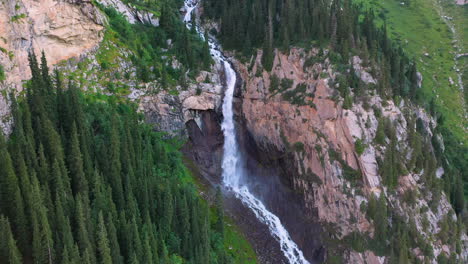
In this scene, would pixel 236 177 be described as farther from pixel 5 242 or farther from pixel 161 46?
pixel 5 242

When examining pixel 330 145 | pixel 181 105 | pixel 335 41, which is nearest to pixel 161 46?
pixel 181 105

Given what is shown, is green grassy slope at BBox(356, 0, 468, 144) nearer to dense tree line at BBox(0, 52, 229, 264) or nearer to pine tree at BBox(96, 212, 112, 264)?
dense tree line at BBox(0, 52, 229, 264)

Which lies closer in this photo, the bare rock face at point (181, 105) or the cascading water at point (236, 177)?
the cascading water at point (236, 177)

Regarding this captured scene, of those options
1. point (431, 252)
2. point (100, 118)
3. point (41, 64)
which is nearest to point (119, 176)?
point (100, 118)

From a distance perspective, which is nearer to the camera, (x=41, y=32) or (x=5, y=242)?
(x=5, y=242)

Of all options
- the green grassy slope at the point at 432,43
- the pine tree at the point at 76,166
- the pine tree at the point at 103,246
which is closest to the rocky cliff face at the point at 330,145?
the pine tree at the point at 76,166

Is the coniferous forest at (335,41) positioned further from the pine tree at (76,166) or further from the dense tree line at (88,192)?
the pine tree at (76,166)
